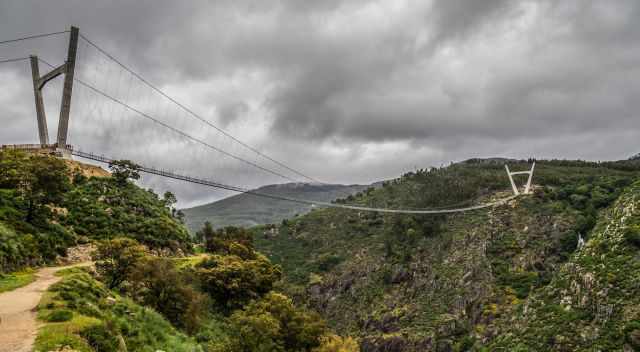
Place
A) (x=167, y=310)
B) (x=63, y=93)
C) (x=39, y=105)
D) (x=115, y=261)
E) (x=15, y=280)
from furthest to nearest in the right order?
(x=39, y=105) < (x=63, y=93) < (x=115, y=261) < (x=167, y=310) < (x=15, y=280)

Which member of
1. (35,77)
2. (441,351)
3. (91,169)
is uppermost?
(35,77)

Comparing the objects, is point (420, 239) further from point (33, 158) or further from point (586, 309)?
point (33, 158)

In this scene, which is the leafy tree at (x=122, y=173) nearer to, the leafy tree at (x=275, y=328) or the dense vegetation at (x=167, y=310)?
the dense vegetation at (x=167, y=310)

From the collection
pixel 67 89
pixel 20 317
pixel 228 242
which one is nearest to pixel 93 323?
pixel 20 317

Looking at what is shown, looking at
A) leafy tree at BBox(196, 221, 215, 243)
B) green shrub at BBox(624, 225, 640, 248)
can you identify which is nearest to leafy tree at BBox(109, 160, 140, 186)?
leafy tree at BBox(196, 221, 215, 243)

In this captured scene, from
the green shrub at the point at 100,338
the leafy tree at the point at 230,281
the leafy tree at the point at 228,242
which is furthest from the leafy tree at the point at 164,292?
the leafy tree at the point at 228,242

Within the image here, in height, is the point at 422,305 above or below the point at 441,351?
above

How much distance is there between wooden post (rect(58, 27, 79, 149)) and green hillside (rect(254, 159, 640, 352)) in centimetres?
3379

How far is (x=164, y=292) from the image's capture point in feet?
72.8

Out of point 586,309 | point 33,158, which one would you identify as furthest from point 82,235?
point 586,309

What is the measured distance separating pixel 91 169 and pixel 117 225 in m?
11.4

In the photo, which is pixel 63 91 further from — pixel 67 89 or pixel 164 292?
pixel 164 292

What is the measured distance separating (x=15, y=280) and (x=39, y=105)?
2176cm

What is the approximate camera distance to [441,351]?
47.6 meters
